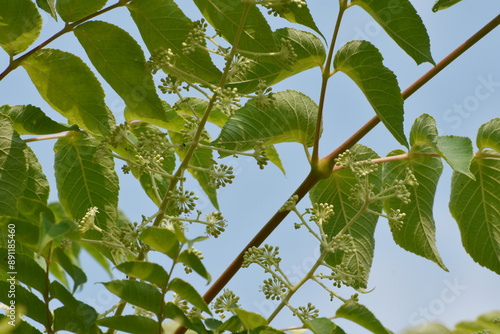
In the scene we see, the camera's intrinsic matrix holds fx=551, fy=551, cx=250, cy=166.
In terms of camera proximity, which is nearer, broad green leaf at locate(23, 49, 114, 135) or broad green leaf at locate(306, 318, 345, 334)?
broad green leaf at locate(306, 318, 345, 334)

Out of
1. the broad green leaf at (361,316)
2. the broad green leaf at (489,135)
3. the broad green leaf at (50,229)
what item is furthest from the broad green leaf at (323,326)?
the broad green leaf at (489,135)

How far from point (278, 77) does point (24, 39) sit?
0.96 m

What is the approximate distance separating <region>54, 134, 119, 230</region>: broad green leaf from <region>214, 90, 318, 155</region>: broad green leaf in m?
0.54

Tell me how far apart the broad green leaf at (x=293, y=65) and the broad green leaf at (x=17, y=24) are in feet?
2.48

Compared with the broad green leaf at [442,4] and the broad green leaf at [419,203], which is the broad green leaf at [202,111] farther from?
the broad green leaf at [442,4]

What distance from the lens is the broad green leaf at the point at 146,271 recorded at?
4.51ft

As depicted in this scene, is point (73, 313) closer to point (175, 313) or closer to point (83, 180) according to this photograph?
point (175, 313)

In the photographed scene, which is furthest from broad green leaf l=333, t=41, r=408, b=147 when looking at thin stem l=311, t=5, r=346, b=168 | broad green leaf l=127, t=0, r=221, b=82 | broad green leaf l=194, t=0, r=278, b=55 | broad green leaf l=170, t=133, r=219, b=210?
broad green leaf l=170, t=133, r=219, b=210

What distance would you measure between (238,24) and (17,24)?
0.81 meters

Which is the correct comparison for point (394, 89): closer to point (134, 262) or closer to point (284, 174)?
point (284, 174)

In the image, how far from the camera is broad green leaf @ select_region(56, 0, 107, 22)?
1.97 meters

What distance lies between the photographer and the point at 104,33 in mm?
1984

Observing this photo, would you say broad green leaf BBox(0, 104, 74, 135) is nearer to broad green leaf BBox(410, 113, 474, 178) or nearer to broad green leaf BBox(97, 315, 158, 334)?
broad green leaf BBox(97, 315, 158, 334)

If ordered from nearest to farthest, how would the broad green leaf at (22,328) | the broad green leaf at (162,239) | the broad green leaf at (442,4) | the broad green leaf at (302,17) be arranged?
1. the broad green leaf at (162,239)
2. the broad green leaf at (22,328)
3. the broad green leaf at (302,17)
4. the broad green leaf at (442,4)
